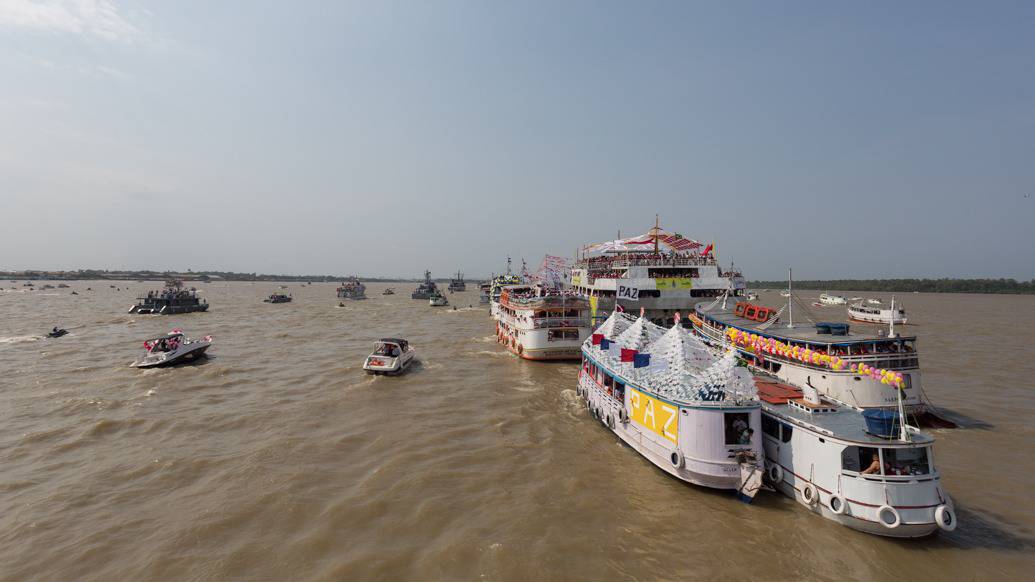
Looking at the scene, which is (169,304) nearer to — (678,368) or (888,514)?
(678,368)

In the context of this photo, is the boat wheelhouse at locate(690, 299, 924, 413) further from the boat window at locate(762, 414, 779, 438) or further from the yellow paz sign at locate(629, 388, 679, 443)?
the yellow paz sign at locate(629, 388, 679, 443)

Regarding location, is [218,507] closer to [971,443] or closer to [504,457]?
[504,457]

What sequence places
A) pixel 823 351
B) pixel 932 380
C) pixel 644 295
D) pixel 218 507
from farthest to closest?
1. pixel 644 295
2. pixel 932 380
3. pixel 823 351
4. pixel 218 507

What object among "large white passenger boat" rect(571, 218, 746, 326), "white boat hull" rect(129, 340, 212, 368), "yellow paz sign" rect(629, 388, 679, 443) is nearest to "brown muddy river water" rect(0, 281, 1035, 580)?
"yellow paz sign" rect(629, 388, 679, 443)

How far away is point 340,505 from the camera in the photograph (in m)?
12.9

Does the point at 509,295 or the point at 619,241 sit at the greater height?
the point at 619,241

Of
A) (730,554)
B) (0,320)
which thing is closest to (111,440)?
(730,554)

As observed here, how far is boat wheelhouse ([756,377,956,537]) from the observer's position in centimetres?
1077

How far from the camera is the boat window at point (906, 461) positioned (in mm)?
10977

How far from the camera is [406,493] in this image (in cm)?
1368

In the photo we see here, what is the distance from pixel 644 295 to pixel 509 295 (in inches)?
545

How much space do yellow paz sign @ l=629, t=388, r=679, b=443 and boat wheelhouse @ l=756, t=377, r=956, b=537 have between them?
3.08 meters

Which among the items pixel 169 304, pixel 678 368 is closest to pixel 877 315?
pixel 678 368

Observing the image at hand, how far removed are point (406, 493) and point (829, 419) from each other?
529 inches
